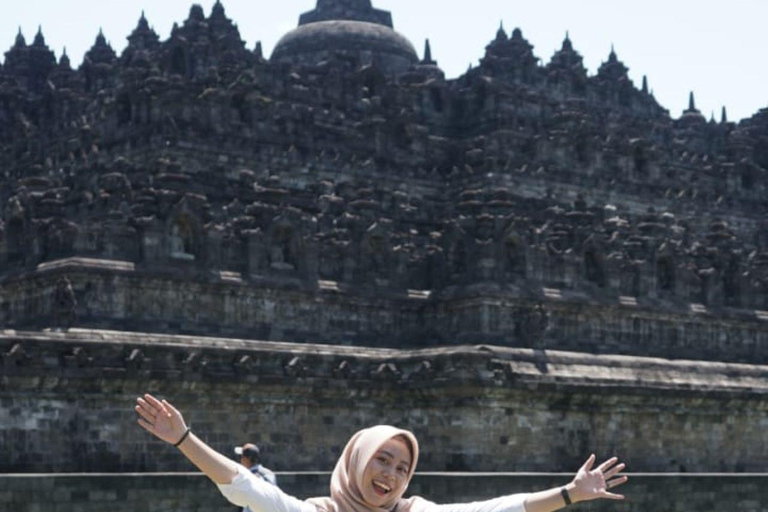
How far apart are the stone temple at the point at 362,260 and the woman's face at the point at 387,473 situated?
23064 millimetres

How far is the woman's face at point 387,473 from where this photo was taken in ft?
→ 30.7

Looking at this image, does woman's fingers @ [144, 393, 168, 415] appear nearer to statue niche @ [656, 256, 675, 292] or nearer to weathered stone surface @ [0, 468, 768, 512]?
weathered stone surface @ [0, 468, 768, 512]

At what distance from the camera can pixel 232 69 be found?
53906 mm

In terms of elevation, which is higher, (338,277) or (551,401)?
(338,277)

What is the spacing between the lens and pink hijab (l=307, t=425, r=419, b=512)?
928 cm

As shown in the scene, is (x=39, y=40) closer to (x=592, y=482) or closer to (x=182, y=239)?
(x=182, y=239)

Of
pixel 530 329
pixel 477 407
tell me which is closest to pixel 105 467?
pixel 477 407

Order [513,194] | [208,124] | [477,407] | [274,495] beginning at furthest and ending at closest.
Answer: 1. [513,194]
2. [208,124]
3. [477,407]
4. [274,495]

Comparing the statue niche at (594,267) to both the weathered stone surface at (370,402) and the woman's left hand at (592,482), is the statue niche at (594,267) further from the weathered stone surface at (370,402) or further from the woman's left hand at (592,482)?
the woman's left hand at (592,482)

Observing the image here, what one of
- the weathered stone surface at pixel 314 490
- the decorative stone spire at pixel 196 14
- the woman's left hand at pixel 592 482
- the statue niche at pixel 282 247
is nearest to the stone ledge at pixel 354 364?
the statue niche at pixel 282 247

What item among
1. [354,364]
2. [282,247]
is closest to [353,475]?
[354,364]

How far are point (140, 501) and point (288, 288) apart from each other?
17.4 metres

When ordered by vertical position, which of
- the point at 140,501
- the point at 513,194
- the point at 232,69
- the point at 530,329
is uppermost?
the point at 232,69

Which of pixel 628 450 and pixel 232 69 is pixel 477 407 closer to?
pixel 628 450
